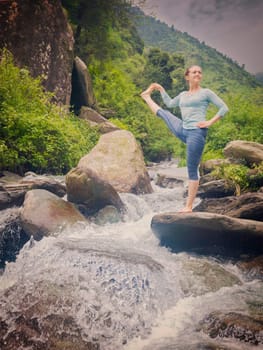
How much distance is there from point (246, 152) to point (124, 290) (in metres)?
7.10

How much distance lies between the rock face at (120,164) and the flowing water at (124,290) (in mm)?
3550

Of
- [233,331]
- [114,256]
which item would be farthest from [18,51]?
[233,331]

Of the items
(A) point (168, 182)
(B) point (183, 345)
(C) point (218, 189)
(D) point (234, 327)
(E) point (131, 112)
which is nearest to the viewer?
(B) point (183, 345)

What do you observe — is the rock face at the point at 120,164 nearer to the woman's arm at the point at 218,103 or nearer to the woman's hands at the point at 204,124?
the woman's hands at the point at 204,124

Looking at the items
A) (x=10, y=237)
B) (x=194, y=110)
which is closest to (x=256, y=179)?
(x=194, y=110)

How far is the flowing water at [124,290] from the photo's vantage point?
3.59m

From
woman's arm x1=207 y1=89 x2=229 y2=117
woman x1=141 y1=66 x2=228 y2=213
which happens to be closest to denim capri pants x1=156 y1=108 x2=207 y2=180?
woman x1=141 y1=66 x2=228 y2=213

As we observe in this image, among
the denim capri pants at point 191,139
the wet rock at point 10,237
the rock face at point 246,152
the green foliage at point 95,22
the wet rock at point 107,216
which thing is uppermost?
the green foliage at point 95,22

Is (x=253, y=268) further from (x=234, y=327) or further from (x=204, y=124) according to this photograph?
(x=204, y=124)

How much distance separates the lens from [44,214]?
19.9 ft

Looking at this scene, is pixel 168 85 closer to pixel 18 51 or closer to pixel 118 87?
pixel 118 87

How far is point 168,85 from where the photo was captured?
3173 cm

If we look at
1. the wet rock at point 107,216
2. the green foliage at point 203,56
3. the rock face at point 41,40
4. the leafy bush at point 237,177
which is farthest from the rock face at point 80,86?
the wet rock at point 107,216

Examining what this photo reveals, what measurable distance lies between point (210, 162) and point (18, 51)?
8.01 m
